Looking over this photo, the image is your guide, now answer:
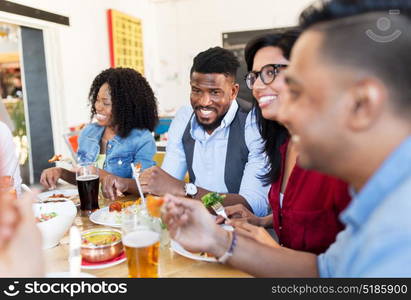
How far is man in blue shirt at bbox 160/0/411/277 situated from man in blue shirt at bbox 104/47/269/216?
1.07 metres

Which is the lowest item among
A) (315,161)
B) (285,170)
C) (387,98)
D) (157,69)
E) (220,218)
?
(220,218)

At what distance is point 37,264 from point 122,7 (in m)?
5.08

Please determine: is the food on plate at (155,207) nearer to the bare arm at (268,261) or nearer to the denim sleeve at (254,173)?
the bare arm at (268,261)

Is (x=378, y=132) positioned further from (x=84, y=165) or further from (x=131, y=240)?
(x=84, y=165)

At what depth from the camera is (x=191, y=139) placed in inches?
82.4

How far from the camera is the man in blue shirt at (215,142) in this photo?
180 centimetres

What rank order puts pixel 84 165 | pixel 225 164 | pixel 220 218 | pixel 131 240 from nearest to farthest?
pixel 131 240 → pixel 220 218 → pixel 84 165 → pixel 225 164

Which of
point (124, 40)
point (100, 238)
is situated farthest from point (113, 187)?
point (124, 40)

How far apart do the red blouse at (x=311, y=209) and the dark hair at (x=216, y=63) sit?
2.65ft

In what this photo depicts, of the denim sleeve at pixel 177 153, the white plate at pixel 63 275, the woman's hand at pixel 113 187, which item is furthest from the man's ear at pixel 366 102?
the denim sleeve at pixel 177 153

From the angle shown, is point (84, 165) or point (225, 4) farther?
point (225, 4)

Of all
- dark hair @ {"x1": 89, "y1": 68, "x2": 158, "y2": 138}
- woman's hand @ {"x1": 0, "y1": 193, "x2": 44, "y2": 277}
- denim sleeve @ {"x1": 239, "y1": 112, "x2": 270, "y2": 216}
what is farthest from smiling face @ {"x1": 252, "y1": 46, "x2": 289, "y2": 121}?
dark hair @ {"x1": 89, "y1": 68, "x2": 158, "y2": 138}

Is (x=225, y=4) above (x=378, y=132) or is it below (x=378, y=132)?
above

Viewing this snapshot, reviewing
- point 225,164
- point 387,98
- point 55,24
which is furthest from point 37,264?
point 55,24
